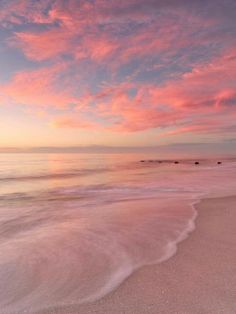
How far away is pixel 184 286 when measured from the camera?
338cm

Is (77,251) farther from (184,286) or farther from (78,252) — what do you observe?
(184,286)

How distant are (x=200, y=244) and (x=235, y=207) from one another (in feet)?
12.0

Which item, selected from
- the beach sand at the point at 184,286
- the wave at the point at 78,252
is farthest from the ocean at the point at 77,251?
the beach sand at the point at 184,286

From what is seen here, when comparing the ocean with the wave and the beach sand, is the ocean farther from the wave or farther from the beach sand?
the beach sand

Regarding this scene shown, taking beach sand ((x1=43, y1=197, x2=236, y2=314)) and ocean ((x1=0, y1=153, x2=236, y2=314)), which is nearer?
beach sand ((x1=43, y1=197, x2=236, y2=314))

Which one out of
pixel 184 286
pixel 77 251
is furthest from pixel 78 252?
pixel 184 286

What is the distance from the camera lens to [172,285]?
11.2 feet

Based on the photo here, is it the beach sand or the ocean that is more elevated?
the beach sand

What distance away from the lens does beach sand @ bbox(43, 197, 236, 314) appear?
297 cm

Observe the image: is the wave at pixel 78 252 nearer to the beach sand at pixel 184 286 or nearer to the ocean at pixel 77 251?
the ocean at pixel 77 251

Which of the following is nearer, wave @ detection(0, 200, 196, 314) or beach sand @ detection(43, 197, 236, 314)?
beach sand @ detection(43, 197, 236, 314)

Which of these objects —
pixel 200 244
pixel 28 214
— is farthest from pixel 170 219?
pixel 28 214

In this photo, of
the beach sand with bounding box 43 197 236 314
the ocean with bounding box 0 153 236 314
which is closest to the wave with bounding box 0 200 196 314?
the ocean with bounding box 0 153 236 314

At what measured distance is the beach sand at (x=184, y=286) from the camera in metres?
2.97
